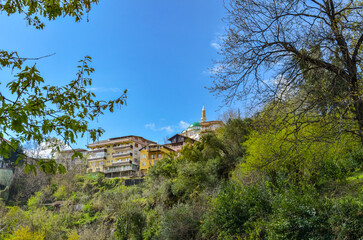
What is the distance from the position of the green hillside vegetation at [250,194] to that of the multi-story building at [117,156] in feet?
64.7

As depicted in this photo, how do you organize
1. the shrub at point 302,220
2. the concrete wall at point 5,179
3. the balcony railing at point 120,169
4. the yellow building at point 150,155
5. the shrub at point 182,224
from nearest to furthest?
the shrub at point 302,220, the shrub at point 182,224, the concrete wall at point 5,179, the yellow building at point 150,155, the balcony railing at point 120,169

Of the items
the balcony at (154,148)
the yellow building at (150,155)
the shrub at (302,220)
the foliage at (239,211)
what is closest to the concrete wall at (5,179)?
the yellow building at (150,155)

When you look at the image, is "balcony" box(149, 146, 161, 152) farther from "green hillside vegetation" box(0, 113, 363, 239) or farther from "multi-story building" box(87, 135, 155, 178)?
"green hillside vegetation" box(0, 113, 363, 239)

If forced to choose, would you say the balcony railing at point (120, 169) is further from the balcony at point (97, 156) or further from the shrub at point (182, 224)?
the shrub at point (182, 224)

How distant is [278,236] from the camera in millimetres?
7809

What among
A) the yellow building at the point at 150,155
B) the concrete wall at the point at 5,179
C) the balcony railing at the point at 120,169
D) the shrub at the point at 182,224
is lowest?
the shrub at the point at 182,224

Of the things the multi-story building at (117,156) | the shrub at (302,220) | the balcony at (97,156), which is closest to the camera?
the shrub at (302,220)

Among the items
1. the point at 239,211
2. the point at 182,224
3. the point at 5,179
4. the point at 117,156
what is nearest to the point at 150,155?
the point at 117,156

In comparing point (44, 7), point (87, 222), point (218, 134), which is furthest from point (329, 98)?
point (87, 222)

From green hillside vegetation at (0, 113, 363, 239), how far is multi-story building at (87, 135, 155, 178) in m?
19.7

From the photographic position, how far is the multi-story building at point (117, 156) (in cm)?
4675

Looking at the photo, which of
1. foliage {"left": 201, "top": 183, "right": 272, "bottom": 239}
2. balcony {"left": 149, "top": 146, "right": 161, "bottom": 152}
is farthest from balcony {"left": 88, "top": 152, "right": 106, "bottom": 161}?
foliage {"left": 201, "top": 183, "right": 272, "bottom": 239}

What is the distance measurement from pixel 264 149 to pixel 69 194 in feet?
96.5

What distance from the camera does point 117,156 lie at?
159 feet
